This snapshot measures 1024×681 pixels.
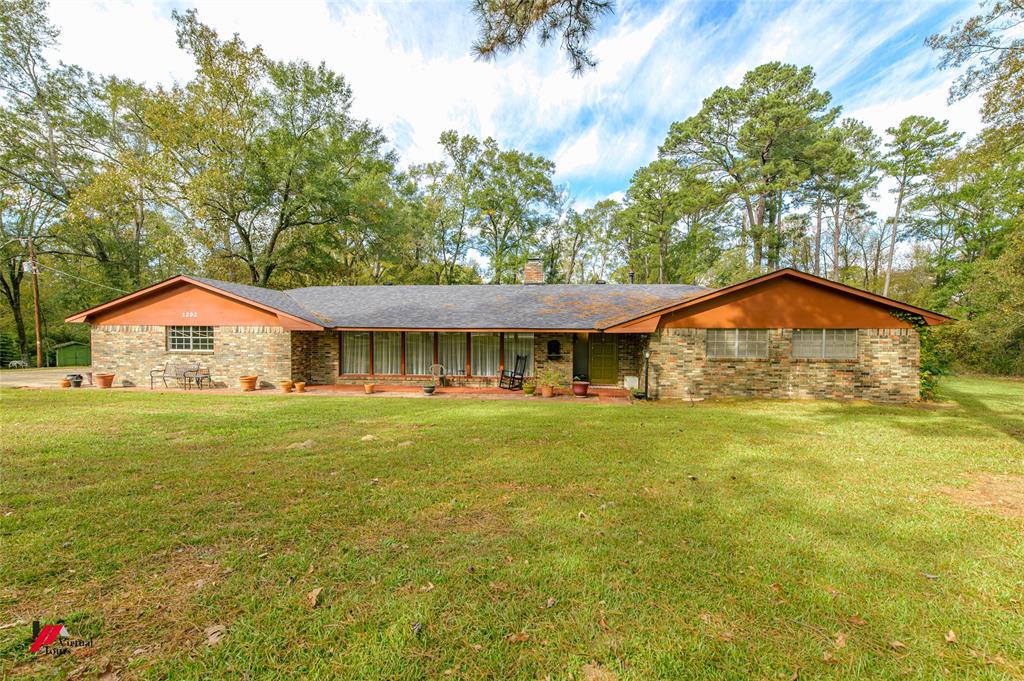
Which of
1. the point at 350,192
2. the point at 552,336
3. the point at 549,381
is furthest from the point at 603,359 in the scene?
the point at 350,192

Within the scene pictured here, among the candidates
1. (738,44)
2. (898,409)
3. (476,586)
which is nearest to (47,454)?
(476,586)

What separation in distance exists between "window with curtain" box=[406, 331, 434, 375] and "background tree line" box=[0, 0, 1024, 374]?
12648 millimetres

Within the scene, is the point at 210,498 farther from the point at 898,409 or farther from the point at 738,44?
the point at 898,409

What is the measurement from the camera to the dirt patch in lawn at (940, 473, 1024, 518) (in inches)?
165

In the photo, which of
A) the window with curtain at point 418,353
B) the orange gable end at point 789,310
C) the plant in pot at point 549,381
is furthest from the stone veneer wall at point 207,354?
the orange gable end at point 789,310

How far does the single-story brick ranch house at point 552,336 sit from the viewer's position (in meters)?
11.6

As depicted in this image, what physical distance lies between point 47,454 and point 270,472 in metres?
3.60

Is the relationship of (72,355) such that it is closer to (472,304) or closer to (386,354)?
(386,354)

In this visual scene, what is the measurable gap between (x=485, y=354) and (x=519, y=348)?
1300 millimetres

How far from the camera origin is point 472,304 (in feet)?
52.4

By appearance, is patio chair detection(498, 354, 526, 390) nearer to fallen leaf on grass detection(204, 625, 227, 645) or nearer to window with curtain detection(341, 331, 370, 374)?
window with curtain detection(341, 331, 370, 374)

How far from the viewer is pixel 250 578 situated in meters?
2.89

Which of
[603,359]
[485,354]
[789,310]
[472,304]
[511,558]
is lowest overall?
[511,558]

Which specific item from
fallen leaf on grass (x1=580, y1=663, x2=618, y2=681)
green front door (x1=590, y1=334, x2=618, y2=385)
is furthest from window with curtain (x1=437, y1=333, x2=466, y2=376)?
fallen leaf on grass (x1=580, y1=663, x2=618, y2=681)
